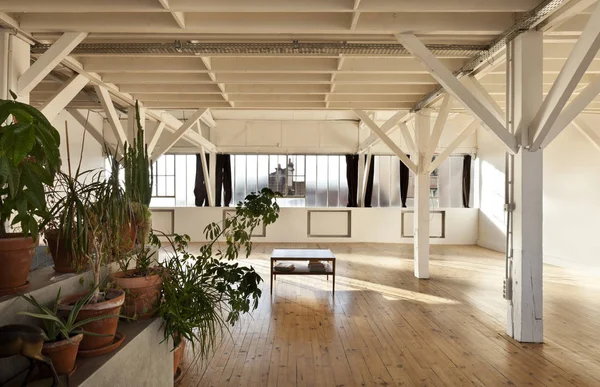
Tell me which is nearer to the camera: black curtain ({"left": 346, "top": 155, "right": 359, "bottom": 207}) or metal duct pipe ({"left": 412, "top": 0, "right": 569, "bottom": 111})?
metal duct pipe ({"left": 412, "top": 0, "right": 569, "bottom": 111})

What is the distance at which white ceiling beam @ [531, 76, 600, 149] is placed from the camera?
11.8 ft

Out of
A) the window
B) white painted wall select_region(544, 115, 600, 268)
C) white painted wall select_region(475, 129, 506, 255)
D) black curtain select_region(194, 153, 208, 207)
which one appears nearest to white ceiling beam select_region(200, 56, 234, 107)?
black curtain select_region(194, 153, 208, 207)

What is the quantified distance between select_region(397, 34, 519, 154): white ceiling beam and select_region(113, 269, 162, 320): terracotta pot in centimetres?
324

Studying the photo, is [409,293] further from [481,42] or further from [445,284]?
[481,42]

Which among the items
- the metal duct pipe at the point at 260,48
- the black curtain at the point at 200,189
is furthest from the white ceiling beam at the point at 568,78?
the black curtain at the point at 200,189

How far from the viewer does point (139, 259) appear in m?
2.61

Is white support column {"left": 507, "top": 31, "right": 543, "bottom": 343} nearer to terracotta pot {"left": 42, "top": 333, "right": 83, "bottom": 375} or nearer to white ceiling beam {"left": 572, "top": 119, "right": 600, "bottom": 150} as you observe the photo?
terracotta pot {"left": 42, "top": 333, "right": 83, "bottom": 375}

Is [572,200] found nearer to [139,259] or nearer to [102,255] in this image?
[139,259]

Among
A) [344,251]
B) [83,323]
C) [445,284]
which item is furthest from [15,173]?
[344,251]

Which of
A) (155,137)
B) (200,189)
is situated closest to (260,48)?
A: (155,137)

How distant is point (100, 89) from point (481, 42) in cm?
513

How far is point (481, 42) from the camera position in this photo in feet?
14.8

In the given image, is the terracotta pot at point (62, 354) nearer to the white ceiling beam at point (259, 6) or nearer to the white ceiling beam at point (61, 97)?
the white ceiling beam at point (259, 6)

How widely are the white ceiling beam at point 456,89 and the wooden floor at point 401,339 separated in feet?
6.41
